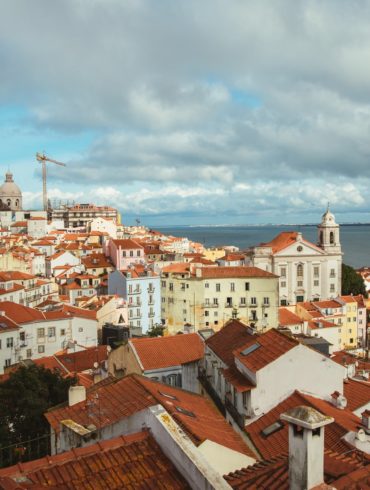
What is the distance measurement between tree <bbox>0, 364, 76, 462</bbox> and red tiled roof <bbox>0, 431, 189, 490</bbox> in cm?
790

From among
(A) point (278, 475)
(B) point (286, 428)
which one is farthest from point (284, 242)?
(A) point (278, 475)

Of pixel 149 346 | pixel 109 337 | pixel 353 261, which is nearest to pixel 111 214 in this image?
pixel 353 261

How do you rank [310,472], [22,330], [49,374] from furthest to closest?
1. [22,330]
2. [49,374]
3. [310,472]

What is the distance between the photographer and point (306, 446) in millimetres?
5582

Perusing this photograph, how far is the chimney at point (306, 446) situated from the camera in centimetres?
555

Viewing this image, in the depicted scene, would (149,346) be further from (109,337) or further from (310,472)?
(109,337)

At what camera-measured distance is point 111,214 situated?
138000 millimetres

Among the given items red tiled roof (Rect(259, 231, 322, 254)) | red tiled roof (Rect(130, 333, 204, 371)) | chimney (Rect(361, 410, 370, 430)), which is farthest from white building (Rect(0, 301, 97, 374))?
red tiled roof (Rect(259, 231, 322, 254))

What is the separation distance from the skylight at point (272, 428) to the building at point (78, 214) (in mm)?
118503

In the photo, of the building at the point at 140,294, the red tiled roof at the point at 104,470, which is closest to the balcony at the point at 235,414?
the red tiled roof at the point at 104,470

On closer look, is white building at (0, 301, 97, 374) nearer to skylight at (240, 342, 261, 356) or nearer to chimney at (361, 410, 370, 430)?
skylight at (240, 342, 261, 356)

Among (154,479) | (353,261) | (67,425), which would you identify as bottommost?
(353,261)

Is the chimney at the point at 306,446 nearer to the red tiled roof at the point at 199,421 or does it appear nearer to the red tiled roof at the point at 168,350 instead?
the red tiled roof at the point at 199,421

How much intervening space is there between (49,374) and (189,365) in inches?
199
